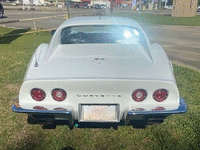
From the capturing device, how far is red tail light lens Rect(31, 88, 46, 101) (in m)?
2.26

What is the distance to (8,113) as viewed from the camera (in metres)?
3.37

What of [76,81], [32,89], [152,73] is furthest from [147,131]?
[32,89]

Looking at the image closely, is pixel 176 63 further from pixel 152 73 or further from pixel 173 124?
pixel 152 73

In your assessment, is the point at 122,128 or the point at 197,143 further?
the point at 122,128

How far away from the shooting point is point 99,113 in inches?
90.7

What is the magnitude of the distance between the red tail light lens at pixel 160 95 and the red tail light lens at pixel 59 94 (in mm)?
1052

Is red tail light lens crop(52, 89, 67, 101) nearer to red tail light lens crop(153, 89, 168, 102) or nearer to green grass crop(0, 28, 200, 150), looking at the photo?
green grass crop(0, 28, 200, 150)

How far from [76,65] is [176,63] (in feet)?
15.4

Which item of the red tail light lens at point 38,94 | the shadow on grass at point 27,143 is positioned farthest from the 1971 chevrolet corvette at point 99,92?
the shadow on grass at point 27,143

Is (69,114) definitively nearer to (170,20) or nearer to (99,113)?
(99,113)

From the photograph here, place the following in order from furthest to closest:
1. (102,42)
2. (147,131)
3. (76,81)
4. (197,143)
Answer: (102,42), (147,131), (197,143), (76,81)

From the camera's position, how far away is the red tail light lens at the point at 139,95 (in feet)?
7.39

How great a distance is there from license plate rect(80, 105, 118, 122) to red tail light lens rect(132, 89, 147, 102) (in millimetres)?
260

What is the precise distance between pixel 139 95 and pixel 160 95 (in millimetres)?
243
